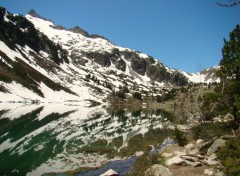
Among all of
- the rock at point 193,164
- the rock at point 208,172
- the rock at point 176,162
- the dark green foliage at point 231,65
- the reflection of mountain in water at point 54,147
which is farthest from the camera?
the dark green foliage at point 231,65

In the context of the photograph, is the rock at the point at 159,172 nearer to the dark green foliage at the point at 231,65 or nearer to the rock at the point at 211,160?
the rock at the point at 211,160

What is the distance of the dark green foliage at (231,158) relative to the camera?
16.8m

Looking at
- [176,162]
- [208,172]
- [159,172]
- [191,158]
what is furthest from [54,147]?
[208,172]

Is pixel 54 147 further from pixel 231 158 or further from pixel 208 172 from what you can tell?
pixel 231 158

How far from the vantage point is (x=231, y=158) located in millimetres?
18422

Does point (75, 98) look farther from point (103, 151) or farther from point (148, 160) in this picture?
point (148, 160)

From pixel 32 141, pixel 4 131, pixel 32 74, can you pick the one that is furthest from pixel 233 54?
pixel 32 74

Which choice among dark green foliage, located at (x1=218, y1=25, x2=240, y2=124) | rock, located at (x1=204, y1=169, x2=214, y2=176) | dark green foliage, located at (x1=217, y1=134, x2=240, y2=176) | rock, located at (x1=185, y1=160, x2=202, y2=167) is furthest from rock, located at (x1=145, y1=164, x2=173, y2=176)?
dark green foliage, located at (x1=218, y1=25, x2=240, y2=124)

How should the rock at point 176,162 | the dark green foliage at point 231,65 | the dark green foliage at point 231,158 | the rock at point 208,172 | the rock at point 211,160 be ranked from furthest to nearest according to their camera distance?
1. the dark green foliage at point 231,65
2. the rock at point 176,162
3. the rock at point 211,160
4. the rock at point 208,172
5. the dark green foliage at point 231,158

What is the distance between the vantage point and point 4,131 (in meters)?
47.5

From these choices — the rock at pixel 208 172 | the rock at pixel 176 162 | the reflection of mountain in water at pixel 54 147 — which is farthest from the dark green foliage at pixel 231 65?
the reflection of mountain in water at pixel 54 147

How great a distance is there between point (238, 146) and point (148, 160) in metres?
9.39

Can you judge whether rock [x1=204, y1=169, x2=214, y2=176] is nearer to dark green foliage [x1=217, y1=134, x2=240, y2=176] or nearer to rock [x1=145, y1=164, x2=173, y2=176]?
dark green foliage [x1=217, y1=134, x2=240, y2=176]

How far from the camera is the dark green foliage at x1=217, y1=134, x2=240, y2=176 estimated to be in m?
16.8
